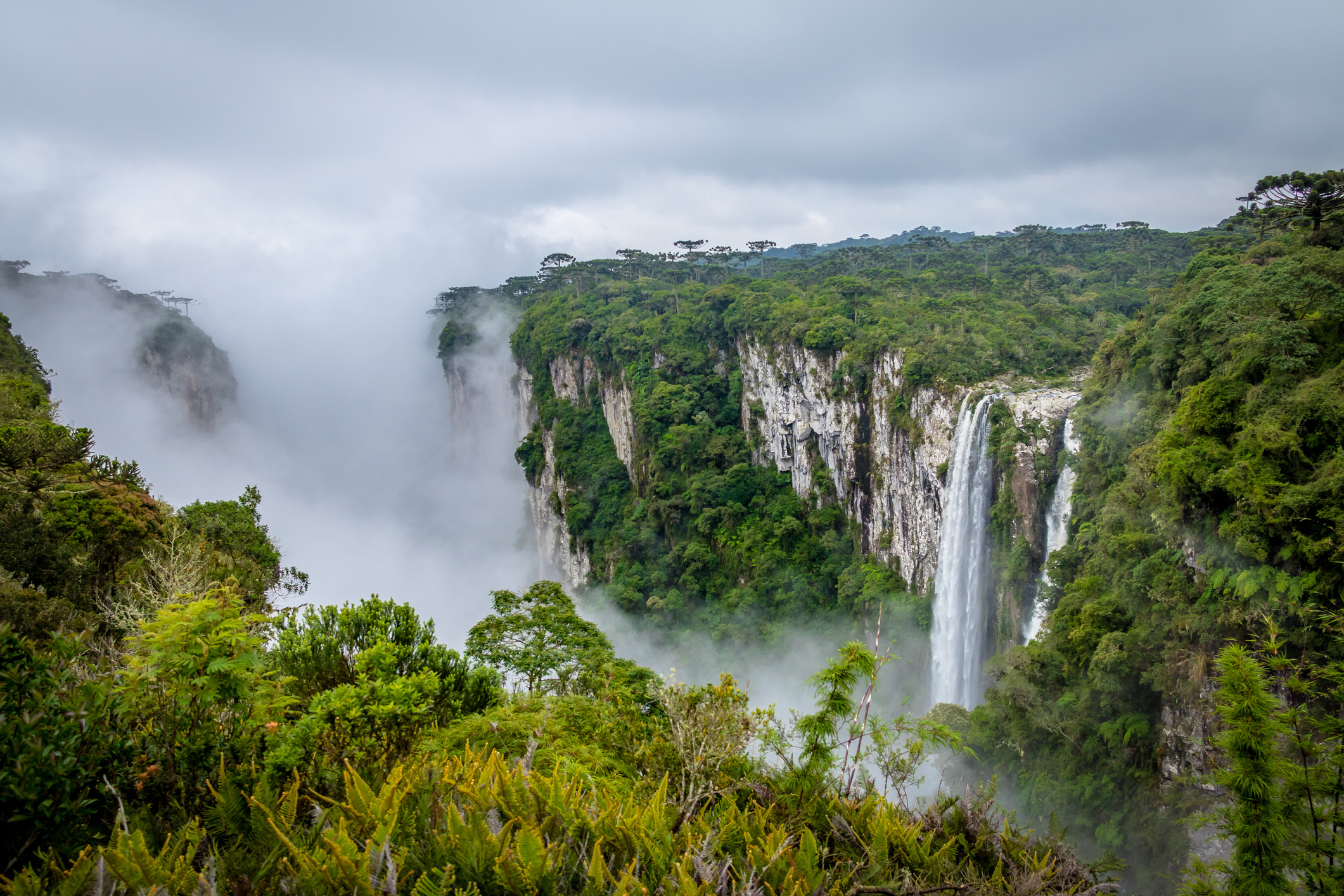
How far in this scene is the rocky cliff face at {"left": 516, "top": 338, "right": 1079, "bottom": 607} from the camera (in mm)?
22469

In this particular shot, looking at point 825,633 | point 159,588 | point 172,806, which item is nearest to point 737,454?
point 825,633

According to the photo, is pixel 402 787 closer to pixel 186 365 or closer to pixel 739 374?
pixel 739 374

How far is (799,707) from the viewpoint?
3322 centimetres

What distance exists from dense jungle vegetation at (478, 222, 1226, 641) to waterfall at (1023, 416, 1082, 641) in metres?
6.77

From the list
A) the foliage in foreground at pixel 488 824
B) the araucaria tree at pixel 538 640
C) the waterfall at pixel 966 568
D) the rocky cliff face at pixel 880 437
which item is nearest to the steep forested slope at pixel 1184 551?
the rocky cliff face at pixel 880 437

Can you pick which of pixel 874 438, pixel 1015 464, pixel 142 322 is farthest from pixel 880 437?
pixel 142 322

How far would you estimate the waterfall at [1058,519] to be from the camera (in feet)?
66.5

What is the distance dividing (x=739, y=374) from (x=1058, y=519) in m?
26.6

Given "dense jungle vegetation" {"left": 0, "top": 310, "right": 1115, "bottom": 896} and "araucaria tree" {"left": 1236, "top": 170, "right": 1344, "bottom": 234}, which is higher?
"araucaria tree" {"left": 1236, "top": 170, "right": 1344, "bottom": 234}

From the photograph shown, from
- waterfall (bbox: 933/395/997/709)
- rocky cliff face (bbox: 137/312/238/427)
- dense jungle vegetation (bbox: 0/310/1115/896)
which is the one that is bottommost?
waterfall (bbox: 933/395/997/709)

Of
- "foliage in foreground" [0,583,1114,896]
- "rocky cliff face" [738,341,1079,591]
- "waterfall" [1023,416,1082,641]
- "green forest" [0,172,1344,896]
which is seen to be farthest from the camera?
"rocky cliff face" [738,341,1079,591]

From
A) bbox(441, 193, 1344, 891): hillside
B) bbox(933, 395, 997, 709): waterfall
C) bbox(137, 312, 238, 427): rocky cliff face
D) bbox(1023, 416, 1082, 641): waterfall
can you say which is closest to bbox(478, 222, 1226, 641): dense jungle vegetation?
bbox(441, 193, 1344, 891): hillside

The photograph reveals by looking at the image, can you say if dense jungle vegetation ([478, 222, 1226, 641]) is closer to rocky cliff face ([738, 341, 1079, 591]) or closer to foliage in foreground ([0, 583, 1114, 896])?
rocky cliff face ([738, 341, 1079, 591])

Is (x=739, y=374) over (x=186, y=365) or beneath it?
beneath
